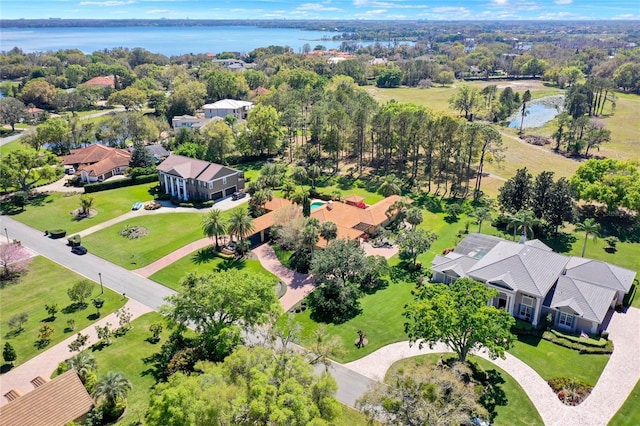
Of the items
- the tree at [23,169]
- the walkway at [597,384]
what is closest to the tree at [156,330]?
the walkway at [597,384]

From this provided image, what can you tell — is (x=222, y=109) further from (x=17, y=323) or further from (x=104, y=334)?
(x=104, y=334)

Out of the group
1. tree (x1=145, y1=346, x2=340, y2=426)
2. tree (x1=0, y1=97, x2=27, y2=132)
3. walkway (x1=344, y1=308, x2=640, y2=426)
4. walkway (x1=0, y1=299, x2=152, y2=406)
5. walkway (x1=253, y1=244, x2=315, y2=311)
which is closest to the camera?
tree (x1=145, y1=346, x2=340, y2=426)

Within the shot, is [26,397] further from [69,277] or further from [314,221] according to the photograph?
[314,221]

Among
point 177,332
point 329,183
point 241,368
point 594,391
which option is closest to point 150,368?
point 177,332

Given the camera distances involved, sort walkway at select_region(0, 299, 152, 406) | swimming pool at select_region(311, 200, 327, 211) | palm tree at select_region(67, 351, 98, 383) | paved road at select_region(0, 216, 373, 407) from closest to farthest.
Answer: palm tree at select_region(67, 351, 98, 383) < walkway at select_region(0, 299, 152, 406) < paved road at select_region(0, 216, 373, 407) < swimming pool at select_region(311, 200, 327, 211)

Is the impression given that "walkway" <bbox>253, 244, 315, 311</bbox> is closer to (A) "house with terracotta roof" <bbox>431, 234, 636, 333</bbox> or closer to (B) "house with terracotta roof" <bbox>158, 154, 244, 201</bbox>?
(A) "house with terracotta roof" <bbox>431, 234, 636, 333</bbox>

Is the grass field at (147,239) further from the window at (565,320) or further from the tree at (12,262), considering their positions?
the window at (565,320)

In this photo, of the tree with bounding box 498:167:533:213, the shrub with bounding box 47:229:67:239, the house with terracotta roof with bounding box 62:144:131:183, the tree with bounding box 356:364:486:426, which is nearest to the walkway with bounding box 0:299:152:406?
the shrub with bounding box 47:229:67:239
